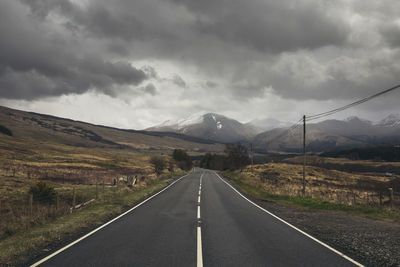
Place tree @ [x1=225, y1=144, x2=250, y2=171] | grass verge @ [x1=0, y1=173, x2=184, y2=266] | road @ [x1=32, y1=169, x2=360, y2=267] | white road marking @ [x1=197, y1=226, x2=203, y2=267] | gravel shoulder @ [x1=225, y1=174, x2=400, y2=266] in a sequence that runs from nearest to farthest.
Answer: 1. white road marking @ [x1=197, y1=226, x2=203, y2=267]
2. road @ [x1=32, y1=169, x2=360, y2=267]
3. grass verge @ [x1=0, y1=173, x2=184, y2=266]
4. gravel shoulder @ [x1=225, y1=174, x2=400, y2=266]
5. tree @ [x1=225, y1=144, x2=250, y2=171]

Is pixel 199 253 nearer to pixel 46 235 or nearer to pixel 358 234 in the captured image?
pixel 46 235

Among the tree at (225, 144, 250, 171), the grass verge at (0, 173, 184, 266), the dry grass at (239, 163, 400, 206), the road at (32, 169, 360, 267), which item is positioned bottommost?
the dry grass at (239, 163, 400, 206)

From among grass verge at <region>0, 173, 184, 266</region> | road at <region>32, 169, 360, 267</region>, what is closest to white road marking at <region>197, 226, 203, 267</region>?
road at <region>32, 169, 360, 267</region>

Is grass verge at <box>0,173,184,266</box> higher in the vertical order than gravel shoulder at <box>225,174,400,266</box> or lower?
lower

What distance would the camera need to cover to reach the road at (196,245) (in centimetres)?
774

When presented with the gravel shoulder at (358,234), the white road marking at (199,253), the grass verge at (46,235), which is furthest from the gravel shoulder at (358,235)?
the grass verge at (46,235)

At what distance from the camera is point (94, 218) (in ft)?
46.2

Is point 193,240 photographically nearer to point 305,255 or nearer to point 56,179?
point 305,255

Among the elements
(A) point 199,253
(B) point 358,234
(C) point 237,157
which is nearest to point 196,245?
(A) point 199,253

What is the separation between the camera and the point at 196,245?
9305 mm

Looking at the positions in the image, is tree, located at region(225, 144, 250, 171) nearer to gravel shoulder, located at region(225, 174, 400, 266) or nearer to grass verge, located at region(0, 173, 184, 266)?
gravel shoulder, located at region(225, 174, 400, 266)

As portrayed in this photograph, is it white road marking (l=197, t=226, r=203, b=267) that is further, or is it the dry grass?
the dry grass

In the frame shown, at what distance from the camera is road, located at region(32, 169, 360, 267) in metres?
7.74

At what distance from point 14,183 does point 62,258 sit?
29.6 metres
